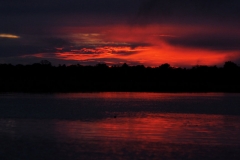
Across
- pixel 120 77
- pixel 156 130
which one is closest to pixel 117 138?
pixel 156 130

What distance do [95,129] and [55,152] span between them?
478cm

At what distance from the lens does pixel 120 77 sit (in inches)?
2916

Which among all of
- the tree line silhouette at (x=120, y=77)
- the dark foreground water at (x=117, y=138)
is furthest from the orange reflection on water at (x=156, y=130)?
the tree line silhouette at (x=120, y=77)

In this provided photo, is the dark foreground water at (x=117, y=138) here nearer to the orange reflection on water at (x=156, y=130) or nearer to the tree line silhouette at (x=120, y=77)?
the orange reflection on water at (x=156, y=130)

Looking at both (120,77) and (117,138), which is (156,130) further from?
A: (120,77)

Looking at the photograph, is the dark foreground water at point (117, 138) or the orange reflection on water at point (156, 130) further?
the orange reflection on water at point (156, 130)

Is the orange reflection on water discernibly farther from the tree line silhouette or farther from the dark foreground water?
the tree line silhouette

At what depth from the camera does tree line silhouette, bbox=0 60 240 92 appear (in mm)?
64625

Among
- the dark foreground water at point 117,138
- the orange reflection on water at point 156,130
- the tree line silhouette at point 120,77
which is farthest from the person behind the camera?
the tree line silhouette at point 120,77

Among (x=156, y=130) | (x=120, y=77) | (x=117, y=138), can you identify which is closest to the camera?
(x=117, y=138)

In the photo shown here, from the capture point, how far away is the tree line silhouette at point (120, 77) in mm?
64625

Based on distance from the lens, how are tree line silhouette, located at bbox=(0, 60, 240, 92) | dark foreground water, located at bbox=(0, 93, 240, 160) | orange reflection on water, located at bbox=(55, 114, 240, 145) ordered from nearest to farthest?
dark foreground water, located at bbox=(0, 93, 240, 160) < orange reflection on water, located at bbox=(55, 114, 240, 145) < tree line silhouette, located at bbox=(0, 60, 240, 92)

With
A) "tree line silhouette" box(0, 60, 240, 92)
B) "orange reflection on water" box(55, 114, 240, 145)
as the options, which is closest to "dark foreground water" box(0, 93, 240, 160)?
"orange reflection on water" box(55, 114, 240, 145)

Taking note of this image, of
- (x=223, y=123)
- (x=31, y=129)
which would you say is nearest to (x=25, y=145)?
(x=31, y=129)
